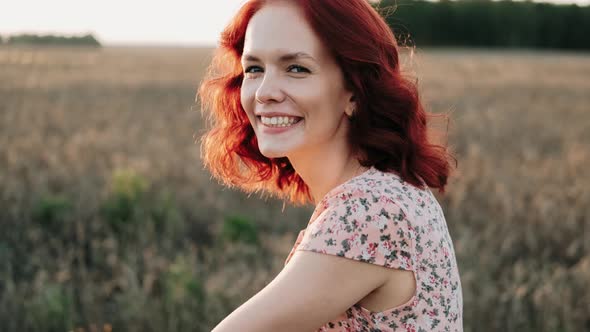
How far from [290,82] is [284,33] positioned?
0.12 metres

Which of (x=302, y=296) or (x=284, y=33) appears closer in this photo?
(x=302, y=296)

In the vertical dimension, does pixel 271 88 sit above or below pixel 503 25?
below

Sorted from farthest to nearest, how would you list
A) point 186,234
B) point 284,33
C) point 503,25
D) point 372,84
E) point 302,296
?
1. point 503,25
2. point 186,234
3. point 372,84
4. point 284,33
5. point 302,296

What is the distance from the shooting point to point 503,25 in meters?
72.6

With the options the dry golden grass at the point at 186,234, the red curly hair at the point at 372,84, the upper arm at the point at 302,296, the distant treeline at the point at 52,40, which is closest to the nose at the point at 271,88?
the red curly hair at the point at 372,84

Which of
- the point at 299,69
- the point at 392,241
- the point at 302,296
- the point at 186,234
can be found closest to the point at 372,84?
the point at 299,69

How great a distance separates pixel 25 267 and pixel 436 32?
70.4 metres

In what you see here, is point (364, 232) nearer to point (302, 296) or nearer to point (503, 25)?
point (302, 296)

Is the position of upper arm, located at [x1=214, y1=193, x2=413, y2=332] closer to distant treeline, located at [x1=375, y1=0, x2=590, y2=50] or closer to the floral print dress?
the floral print dress

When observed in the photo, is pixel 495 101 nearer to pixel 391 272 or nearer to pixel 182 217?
pixel 182 217

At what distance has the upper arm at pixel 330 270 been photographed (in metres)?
1.46

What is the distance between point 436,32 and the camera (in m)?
71.2

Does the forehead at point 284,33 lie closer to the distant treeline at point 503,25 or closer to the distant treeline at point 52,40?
the distant treeline at point 52,40

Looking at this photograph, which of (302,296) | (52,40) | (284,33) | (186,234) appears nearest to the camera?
(302,296)
